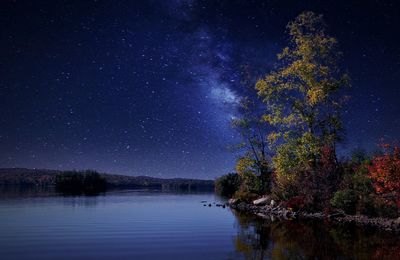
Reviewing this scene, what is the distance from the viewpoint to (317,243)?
16.5m

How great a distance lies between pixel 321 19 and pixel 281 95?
302 inches

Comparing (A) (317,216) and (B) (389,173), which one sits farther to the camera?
(A) (317,216)

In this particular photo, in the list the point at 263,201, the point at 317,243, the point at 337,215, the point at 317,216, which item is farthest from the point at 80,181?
the point at 317,243

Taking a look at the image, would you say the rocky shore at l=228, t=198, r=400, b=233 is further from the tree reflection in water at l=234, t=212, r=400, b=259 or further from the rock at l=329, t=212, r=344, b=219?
the tree reflection in water at l=234, t=212, r=400, b=259

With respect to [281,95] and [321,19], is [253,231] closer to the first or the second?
[281,95]

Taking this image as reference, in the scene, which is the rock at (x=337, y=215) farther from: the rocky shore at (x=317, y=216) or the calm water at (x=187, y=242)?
the calm water at (x=187, y=242)

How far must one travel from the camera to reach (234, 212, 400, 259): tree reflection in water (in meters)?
13.8

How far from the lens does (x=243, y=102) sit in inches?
1935

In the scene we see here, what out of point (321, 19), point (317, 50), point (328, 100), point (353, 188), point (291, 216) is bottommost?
point (291, 216)

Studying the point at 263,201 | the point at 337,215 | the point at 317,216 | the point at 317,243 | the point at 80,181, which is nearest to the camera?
the point at 317,243

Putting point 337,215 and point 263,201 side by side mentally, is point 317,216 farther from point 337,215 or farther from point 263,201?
point 263,201

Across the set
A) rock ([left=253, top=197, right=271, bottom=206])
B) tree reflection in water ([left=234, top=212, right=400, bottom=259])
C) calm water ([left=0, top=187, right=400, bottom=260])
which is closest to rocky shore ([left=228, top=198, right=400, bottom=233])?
rock ([left=253, top=197, right=271, bottom=206])

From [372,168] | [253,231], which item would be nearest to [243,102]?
[372,168]

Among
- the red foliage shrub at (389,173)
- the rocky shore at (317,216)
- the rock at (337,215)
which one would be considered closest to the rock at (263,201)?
the rocky shore at (317,216)
